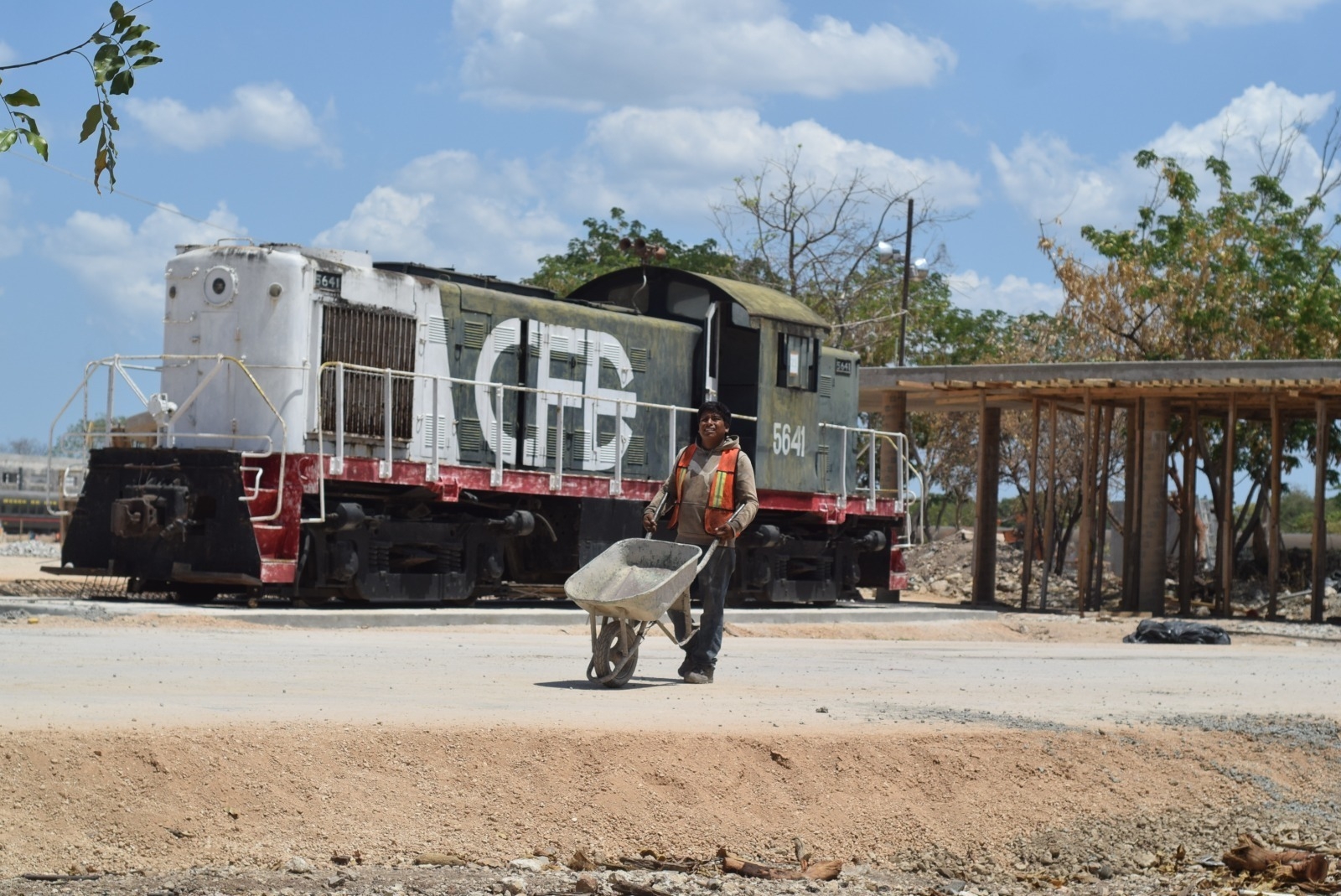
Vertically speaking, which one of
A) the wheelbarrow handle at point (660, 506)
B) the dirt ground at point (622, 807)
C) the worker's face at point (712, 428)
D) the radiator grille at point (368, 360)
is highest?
the radiator grille at point (368, 360)

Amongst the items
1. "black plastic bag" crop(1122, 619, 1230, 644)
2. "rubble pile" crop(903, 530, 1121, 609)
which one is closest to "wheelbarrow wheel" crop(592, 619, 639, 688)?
"black plastic bag" crop(1122, 619, 1230, 644)

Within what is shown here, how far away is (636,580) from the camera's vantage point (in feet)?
32.7

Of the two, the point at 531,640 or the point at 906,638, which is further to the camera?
the point at 906,638

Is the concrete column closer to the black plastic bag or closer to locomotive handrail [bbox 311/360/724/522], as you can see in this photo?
the black plastic bag

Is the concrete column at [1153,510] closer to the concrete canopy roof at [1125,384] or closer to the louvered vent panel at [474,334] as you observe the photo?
the concrete canopy roof at [1125,384]

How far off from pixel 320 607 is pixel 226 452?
1.98 meters

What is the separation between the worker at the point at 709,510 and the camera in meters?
10.2

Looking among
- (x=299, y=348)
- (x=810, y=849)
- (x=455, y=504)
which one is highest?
(x=299, y=348)

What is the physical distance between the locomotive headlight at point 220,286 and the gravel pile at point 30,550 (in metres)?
17.2

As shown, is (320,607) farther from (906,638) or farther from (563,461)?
(906,638)

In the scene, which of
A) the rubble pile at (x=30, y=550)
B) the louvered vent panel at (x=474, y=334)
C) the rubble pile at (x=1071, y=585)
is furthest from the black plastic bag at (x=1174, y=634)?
the rubble pile at (x=30, y=550)

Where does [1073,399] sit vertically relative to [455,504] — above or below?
above

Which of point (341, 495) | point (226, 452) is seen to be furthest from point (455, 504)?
point (226, 452)

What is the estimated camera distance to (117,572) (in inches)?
636
